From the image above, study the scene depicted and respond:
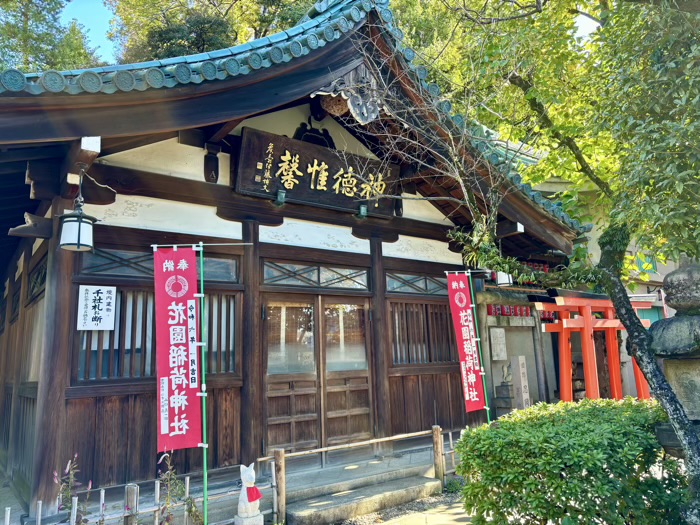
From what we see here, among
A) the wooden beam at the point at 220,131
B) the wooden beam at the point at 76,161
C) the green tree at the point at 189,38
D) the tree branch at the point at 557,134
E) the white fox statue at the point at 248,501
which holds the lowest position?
the white fox statue at the point at 248,501

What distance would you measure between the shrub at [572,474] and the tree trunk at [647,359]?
0.36m

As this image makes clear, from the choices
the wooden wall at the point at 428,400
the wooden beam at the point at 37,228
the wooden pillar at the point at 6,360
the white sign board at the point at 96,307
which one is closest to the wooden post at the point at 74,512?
the white sign board at the point at 96,307

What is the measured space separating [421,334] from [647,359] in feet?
15.6

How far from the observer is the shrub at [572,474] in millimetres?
4164

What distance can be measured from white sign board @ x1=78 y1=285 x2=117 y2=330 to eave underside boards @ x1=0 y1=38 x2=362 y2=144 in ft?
6.36

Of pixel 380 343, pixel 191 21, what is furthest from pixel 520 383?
pixel 191 21

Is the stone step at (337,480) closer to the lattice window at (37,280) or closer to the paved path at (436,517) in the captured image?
the paved path at (436,517)

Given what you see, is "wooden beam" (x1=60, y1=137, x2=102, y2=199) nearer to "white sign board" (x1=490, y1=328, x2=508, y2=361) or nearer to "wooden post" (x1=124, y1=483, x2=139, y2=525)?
"wooden post" (x1=124, y1=483, x2=139, y2=525)

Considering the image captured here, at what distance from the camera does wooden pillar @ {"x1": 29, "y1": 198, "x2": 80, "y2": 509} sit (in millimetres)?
5336

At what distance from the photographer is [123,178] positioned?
245 inches

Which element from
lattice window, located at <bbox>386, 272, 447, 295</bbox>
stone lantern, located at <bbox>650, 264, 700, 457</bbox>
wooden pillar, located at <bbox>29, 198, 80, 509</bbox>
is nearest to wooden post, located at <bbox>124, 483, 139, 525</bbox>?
wooden pillar, located at <bbox>29, 198, 80, 509</bbox>

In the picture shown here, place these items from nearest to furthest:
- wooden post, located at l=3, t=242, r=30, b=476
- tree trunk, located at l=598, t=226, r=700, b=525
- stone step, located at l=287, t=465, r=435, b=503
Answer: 1. tree trunk, located at l=598, t=226, r=700, b=525
2. stone step, located at l=287, t=465, r=435, b=503
3. wooden post, located at l=3, t=242, r=30, b=476

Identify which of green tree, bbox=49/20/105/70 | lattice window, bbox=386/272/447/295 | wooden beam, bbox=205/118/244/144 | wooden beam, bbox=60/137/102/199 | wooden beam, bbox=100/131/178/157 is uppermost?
green tree, bbox=49/20/105/70

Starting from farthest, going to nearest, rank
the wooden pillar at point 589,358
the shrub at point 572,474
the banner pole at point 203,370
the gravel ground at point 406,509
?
the wooden pillar at point 589,358 → the gravel ground at point 406,509 → the banner pole at point 203,370 → the shrub at point 572,474
